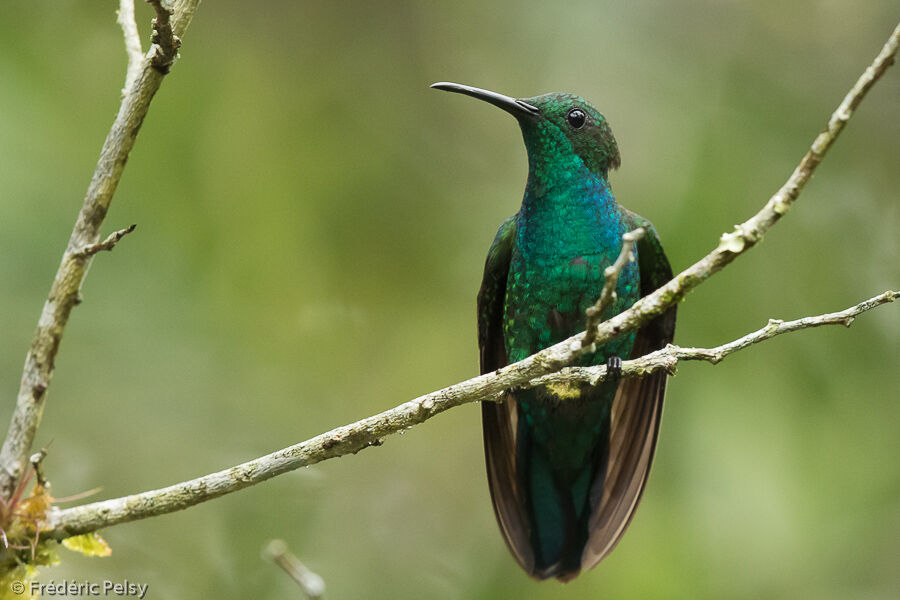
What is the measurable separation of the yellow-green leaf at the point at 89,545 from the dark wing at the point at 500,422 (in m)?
1.66

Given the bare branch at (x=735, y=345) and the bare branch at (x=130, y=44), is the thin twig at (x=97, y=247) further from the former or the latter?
the bare branch at (x=735, y=345)

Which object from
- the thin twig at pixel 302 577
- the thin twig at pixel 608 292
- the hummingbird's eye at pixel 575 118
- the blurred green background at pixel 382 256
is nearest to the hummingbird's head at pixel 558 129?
the hummingbird's eye at pixel 575 118

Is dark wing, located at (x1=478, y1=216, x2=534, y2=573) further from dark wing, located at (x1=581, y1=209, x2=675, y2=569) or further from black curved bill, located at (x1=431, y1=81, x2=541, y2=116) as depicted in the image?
black curved bill, located at (x1=431, y1=81, x2=541, y2=116)

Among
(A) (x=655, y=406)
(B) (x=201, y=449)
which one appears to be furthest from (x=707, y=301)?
(B) (x=201, y=449)

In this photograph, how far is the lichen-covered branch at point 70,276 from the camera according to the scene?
98.6 inches

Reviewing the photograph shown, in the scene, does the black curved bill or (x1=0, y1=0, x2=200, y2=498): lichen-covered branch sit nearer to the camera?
(x1=0, y1=0, x2=200, y2=498): lichen-covered branch

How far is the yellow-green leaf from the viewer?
282 cm

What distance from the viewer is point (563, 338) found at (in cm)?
367

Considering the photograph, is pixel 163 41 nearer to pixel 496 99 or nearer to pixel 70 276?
pixel 70 276

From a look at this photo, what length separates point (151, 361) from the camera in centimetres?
549

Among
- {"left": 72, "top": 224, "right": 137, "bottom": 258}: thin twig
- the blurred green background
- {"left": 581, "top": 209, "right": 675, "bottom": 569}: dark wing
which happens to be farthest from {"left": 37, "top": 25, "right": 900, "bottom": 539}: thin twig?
the blurred green background

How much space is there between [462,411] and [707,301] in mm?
1755

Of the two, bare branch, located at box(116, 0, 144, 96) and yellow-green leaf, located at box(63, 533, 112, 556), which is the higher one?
bare branch, located at box(116, 0, 144, 96)

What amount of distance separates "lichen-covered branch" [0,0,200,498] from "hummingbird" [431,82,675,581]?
1.49 meters
